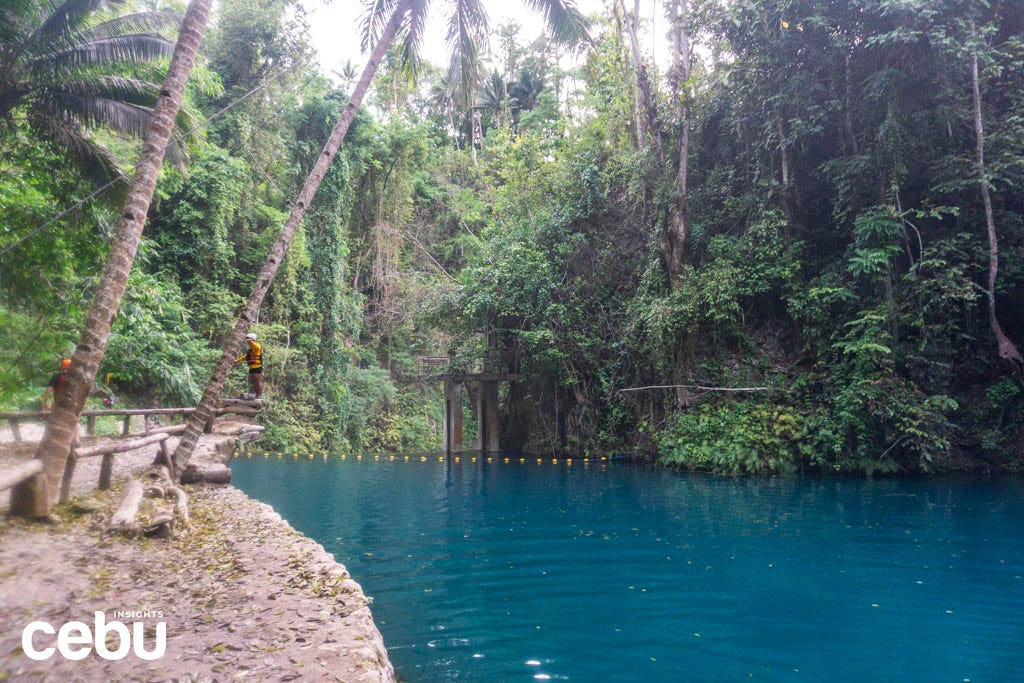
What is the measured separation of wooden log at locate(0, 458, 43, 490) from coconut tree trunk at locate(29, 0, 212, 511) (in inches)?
9.2

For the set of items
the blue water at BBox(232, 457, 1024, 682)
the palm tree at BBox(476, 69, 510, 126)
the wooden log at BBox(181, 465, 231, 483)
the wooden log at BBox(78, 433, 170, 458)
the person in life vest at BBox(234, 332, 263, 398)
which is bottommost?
the blue water at BBox(232, 457, 1024, 682)

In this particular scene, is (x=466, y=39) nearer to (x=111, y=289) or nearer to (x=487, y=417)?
(x=111, y=289)

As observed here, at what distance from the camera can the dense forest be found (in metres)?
11.5

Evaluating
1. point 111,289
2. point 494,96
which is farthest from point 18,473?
point 494,96

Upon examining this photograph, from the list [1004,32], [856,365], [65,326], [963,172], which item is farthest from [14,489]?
[1004,32]

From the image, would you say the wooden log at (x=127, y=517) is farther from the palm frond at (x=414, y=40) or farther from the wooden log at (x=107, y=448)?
the palm frond at (x=414, y=40)

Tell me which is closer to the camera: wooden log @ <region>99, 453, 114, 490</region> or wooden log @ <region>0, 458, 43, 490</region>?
wooden log @ <region>0, 458, 43, 490</region>

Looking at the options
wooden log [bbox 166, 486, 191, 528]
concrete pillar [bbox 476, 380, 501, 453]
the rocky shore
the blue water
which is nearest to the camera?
the rocky shore

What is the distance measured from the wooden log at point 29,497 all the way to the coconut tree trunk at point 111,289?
0.09 m

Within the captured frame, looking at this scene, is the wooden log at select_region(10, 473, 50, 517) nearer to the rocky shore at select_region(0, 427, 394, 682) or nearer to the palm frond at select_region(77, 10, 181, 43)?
the rocky shore at select_region(0, 427, 394, 682)

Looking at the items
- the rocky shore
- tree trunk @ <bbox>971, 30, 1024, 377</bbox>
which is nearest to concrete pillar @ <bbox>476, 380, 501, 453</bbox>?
tree trunk @ <bbox>971, 30, 1024, 377</bbox>

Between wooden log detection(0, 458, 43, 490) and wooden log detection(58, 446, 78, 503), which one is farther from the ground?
wooden log detection(0, 458, 43, 490)

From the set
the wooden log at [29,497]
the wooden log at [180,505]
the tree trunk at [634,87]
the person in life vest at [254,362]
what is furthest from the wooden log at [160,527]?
the tree trunk at [634,87]

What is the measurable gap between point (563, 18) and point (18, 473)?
31.9 ft
